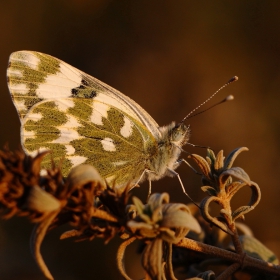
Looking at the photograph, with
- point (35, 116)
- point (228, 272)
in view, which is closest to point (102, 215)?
point (228, 272)

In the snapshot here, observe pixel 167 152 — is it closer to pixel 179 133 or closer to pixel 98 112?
pixel 179 133

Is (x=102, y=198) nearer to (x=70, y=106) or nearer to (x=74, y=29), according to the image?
(x=70, y=106)

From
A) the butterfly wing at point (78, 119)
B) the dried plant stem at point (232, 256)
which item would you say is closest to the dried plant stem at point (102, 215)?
the dried plant stem at point (232, 256)

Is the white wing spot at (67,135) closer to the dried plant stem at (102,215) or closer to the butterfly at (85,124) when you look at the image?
the butterfly at (85,124)

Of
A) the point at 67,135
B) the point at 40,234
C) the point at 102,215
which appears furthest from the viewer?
the point at 67,135

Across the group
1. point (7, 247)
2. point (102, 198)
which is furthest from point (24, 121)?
point (7, 247)

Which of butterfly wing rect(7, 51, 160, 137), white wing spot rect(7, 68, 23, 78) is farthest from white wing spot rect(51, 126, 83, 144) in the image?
white wing spot rect(7, 68, 23, 78)

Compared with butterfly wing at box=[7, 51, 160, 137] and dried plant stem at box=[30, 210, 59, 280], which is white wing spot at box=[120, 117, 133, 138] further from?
dried plant stem at box=[30, 210, 59, 280]
